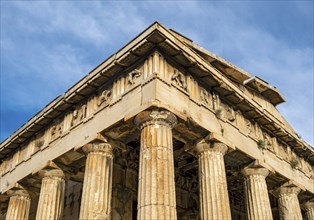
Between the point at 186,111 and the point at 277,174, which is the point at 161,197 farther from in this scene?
the point at 277,174

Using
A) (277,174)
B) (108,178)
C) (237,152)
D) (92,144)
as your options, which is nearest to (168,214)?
(108,178)

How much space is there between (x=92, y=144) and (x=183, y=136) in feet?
10.5

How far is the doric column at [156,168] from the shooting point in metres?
11.1

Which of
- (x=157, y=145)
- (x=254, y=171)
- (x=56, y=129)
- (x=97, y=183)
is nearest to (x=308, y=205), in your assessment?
(x=254, y=171)

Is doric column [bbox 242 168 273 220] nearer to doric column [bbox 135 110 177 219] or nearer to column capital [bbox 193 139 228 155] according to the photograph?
column capital [bbox 193 139 228 155]

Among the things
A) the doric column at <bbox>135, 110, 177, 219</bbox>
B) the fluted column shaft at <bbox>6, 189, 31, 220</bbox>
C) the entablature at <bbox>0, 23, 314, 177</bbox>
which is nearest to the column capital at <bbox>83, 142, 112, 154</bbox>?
the entablature at <bbox>0, 23, 314, 177</bbox>

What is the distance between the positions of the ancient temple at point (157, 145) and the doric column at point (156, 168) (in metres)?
0.03

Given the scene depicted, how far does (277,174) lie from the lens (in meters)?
17.3

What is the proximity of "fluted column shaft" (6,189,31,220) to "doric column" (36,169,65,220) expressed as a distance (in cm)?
223

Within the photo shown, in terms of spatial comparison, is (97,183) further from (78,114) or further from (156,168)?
(78,114)

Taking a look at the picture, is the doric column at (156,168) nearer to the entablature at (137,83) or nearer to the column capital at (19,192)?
the entablature at (137,83)

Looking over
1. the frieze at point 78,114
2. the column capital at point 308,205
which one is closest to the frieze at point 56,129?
the frieze at point 78,114

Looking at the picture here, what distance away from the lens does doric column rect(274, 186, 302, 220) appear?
17375mm

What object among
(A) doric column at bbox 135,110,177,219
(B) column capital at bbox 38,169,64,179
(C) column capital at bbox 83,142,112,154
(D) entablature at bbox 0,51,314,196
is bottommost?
(A) doric column at bbox 135,110,177,219
